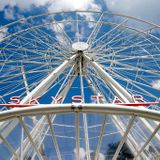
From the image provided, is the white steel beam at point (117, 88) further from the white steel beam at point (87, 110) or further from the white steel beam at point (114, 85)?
the white steel beam at point (87, 110)

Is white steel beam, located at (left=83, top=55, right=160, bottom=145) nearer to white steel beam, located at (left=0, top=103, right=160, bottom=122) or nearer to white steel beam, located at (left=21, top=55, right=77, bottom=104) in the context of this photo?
white steel beam, located at (left=21, top=55, right=77, bottom=104)

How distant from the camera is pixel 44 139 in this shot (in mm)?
22016

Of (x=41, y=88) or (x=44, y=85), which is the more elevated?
(x=44, y=85)

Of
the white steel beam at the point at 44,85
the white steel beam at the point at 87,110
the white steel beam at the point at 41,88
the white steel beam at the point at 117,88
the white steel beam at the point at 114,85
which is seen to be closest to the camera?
the white steel beam at the point at 87,110

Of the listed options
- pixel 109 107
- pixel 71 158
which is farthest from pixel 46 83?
pixel 109 107

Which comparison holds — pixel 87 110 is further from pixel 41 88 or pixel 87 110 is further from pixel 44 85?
pixel 44 85

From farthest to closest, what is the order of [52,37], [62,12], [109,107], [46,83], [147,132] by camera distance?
1. [62,12]
2. [52,37]
3. [46,83]
4. [147,132]
5. [109,107]

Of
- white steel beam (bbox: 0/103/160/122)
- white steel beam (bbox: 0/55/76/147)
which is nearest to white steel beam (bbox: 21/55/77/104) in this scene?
white steel beam (bbox: 0/55/76/147)

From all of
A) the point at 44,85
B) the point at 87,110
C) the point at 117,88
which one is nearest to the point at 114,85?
the point at 117,88

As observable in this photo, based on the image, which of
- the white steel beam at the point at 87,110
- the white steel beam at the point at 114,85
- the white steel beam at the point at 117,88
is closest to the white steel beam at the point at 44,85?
the white steel beam at the point at 114,85

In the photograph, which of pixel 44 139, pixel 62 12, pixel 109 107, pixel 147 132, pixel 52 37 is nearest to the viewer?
pixel 109 107

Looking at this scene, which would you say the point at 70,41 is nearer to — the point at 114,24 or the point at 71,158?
the point at 114,24

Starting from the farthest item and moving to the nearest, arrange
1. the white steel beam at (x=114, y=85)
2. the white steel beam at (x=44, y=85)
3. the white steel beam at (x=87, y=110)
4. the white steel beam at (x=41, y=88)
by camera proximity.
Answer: the white steel beam at (x=114, y=85), the white steel beam at (x=44, y=85), the white steel beam at (x=41, y=88), the white steel beam at (x=87, y=110)

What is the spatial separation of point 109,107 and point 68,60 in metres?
16.3
